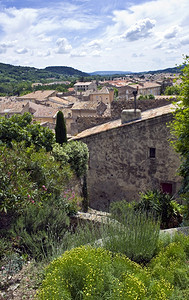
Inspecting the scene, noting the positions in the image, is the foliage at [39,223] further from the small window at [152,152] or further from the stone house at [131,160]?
the small window at [152,152]

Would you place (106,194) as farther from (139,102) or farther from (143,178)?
(139,102)

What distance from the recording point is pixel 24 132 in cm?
1109

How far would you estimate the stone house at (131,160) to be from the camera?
40.8ft

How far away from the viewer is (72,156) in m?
12.2

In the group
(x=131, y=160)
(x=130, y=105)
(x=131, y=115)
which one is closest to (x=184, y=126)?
(x=131, y=160)

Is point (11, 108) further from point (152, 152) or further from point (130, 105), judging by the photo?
point (152, 152)

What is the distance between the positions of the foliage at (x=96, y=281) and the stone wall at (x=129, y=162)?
29.9 feet

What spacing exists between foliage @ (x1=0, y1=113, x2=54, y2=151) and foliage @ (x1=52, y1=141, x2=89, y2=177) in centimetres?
60

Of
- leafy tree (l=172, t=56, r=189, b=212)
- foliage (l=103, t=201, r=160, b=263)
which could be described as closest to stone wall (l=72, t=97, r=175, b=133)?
leafy tree (l=172, t=56, r=189, b=212)

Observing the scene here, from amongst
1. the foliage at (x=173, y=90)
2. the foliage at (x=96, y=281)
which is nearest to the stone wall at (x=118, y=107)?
the foliage at (x=173, y=90)

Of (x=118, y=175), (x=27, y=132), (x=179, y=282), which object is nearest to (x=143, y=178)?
(x=118, y=175)

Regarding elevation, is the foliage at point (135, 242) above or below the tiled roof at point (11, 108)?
below

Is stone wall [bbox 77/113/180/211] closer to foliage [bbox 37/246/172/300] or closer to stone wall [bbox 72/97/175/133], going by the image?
stone wall [bbox 72/97/175/133]

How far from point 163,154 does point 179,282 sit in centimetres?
920
